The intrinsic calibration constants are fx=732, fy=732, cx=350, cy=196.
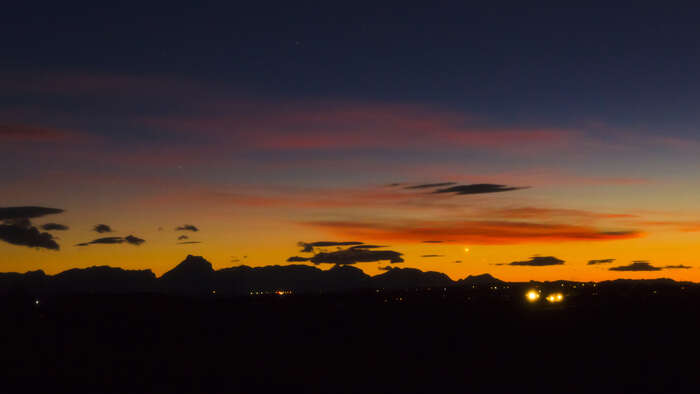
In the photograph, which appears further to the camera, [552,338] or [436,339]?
[436,339]

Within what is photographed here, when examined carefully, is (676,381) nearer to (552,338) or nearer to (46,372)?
(552,338)

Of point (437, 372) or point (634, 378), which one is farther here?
point (437, 372)

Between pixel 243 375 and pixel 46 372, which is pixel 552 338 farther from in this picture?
pixel 46 372

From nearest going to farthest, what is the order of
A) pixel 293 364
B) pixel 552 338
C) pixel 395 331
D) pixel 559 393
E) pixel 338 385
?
pixel 559 393 < pixel 338 385 < pixel 293 364 < pixel 552 338 < pixel 395 331

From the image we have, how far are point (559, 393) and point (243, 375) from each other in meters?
26.0

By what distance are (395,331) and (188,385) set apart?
71.8 metres

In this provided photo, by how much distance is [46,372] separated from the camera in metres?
64.5

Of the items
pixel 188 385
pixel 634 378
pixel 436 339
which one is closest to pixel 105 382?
pixel 188 385

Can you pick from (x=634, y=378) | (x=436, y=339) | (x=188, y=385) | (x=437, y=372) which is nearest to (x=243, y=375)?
(x=188, y=385)

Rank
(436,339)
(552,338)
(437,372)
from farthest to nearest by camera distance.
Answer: (436,339)
(552,338)
(437,372)

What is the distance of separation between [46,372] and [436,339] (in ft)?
182

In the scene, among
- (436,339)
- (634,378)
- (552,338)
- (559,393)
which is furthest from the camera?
(436,339)

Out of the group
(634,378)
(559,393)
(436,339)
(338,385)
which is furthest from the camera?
(436,339)

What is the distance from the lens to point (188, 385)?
54.6 m
